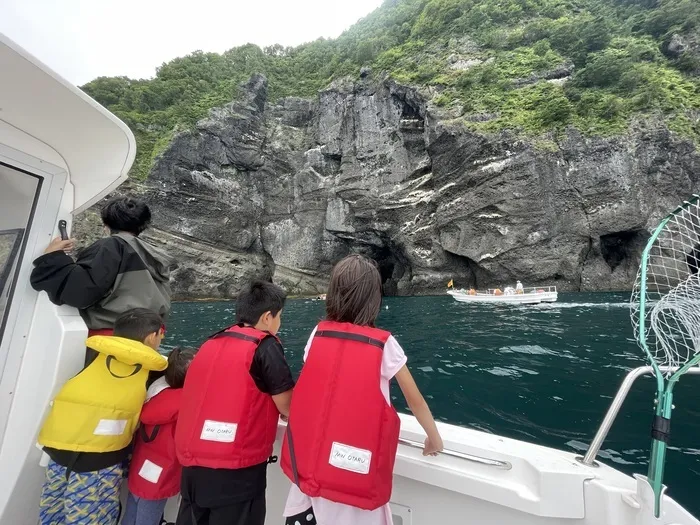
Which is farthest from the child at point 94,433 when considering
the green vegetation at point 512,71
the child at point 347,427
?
the green vegetation at point 512,71

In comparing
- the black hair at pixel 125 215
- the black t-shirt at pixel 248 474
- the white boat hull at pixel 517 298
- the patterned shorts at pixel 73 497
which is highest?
the white boat hull at pixel 517 298

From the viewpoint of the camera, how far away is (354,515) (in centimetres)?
111

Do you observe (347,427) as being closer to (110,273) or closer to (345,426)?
(345,426)

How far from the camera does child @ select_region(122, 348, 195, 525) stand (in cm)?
A: 155

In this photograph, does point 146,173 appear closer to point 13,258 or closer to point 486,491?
point 13,258

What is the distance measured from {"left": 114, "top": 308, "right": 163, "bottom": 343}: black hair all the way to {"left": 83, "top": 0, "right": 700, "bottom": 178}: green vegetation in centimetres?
2190

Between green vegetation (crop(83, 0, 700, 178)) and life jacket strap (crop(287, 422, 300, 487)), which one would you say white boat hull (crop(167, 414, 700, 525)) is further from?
green vegetation (crop(83, 0, 700, 178))

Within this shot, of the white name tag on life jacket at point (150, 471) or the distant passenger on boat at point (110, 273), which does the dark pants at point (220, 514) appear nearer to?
the white name tag on life jacket at point (150, 471)

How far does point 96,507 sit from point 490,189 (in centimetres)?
2140

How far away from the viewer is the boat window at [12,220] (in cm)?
159

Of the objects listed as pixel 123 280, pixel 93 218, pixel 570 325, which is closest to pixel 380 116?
pixel 570 325

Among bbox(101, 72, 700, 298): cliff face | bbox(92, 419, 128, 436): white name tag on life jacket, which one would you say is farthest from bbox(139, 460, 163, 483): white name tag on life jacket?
bbox(101, 72, 700, 298): cliff face

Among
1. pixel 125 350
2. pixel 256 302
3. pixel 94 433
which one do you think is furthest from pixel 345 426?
pixel 94 433

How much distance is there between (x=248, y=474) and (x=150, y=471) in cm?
62
